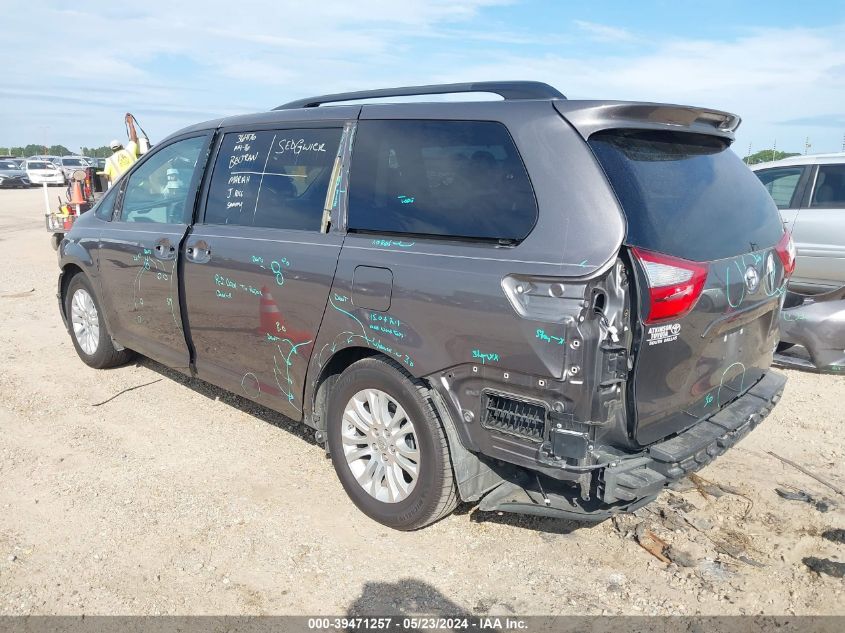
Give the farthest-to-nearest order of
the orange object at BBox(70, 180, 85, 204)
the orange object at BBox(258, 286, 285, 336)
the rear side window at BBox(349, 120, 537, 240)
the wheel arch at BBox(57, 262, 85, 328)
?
the orange object at BBox(70, 180, 85, 204) → the wheel arch at BBox(57, 262, 85, 328) → the orange object at BBox(258, 286, 285, 336) → the rear side window at BBox(349, 120, 537, 240)

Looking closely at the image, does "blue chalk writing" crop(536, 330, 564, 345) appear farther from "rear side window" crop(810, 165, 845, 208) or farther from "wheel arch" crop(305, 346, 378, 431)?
"rear side window" crop(810, 165, 845, 208)

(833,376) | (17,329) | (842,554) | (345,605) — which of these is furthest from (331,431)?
(17,329)

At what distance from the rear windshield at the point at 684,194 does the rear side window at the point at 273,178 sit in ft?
4.93

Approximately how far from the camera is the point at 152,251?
441cm

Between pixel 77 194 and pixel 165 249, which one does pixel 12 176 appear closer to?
pixel 77 194

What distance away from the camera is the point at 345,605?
2789 mm

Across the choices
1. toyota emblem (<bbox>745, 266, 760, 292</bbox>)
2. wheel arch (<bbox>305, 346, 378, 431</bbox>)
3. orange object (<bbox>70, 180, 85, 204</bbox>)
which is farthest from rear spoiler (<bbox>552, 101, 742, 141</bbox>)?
orange object (<bbox>70, 180, 85, 204</bbox>)

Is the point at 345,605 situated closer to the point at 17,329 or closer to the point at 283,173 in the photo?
the point at 283,173

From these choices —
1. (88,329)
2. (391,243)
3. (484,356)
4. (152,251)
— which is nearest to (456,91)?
(391,243)

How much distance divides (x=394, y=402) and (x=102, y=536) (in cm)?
156

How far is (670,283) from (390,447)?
4.85 feet

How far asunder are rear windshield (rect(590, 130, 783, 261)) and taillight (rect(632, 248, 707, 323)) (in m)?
0.05

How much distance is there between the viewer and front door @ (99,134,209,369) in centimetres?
432

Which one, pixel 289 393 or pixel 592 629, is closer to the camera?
pixel 592 629
